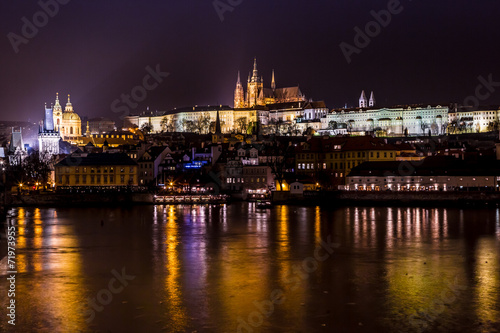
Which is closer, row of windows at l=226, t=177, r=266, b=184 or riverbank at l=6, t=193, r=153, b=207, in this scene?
riverbank at l=6, t=193, r=153, b=207

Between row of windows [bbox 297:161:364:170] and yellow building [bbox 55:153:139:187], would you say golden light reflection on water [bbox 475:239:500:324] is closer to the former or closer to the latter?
row of windows [bbox 297:161:364:170]

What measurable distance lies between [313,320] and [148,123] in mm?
109334

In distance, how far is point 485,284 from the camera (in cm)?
1382

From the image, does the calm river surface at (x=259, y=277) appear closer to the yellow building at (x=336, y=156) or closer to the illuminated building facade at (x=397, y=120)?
the yellow building at (x=336, y=156)

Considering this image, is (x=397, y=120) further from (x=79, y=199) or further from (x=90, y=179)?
(x=79, y=199)

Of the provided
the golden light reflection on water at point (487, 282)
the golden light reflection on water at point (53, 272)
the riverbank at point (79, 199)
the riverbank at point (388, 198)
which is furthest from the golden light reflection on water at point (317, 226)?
the riverbank at point (79, 199)

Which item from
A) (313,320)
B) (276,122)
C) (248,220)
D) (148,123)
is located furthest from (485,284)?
(148,123)

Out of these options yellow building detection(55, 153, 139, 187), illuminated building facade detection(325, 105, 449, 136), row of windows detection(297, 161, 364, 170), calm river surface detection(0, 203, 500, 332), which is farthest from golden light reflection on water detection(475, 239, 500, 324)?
illuminated building facade detection(325, 105, 449, 136)

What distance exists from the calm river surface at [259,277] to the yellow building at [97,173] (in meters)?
20.1

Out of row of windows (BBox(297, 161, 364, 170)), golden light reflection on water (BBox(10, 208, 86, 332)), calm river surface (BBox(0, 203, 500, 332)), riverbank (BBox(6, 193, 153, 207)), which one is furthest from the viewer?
row of windows (BBox(297, 161, 364, 170))

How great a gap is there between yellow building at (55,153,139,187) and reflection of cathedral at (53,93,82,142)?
46518mm

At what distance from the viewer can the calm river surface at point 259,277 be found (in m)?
11.3

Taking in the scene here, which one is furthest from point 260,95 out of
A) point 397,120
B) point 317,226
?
point 317,226

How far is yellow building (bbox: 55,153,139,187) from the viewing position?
1838 inches
